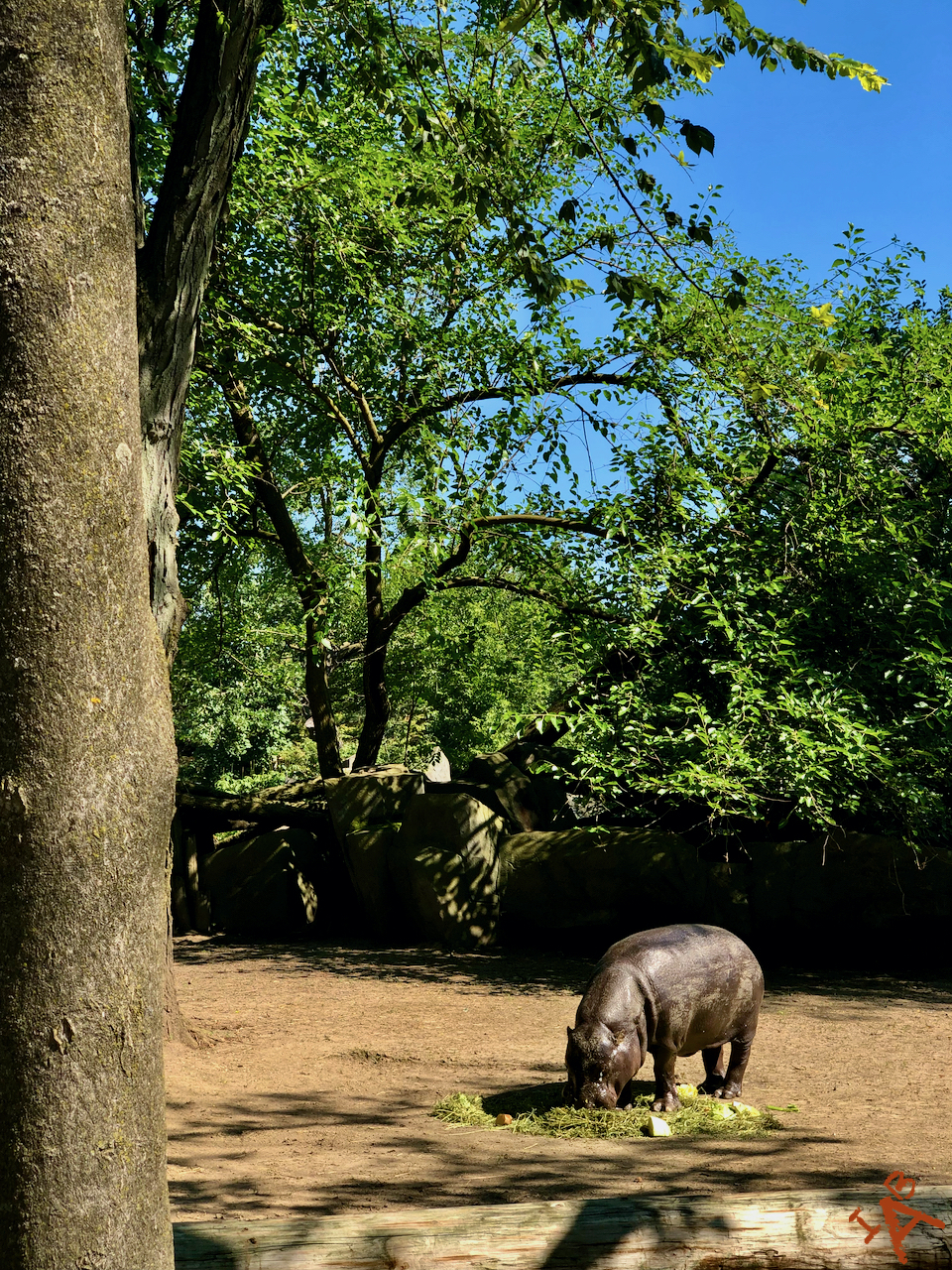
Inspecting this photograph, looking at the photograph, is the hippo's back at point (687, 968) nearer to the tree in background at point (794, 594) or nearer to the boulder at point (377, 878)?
the tree in background at point (794, 594)

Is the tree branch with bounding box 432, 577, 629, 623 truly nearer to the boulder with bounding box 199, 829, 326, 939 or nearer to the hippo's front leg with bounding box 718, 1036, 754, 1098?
the boulder with bounding box 199, 829, 326, 939

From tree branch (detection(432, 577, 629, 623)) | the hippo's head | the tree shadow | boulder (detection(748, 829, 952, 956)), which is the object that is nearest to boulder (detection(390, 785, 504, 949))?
the tree shadow

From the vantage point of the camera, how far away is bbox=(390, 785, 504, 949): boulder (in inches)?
503

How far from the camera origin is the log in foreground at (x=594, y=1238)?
2820 mm

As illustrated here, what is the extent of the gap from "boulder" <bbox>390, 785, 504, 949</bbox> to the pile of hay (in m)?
5.92

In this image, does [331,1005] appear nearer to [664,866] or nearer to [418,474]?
[664,866]

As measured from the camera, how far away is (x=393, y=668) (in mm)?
19312

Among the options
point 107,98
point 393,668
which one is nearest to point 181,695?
point 393,668

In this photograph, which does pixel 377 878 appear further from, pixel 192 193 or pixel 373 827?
pixel 192 193

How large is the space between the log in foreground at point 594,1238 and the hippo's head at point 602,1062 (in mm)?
3062

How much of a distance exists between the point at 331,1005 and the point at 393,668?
31.3 feet

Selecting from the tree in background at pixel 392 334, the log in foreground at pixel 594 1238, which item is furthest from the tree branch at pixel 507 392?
the log in foreground at pixel 594 1238

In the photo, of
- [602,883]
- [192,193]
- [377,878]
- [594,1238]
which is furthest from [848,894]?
[192,193]

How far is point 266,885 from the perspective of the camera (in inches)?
571
